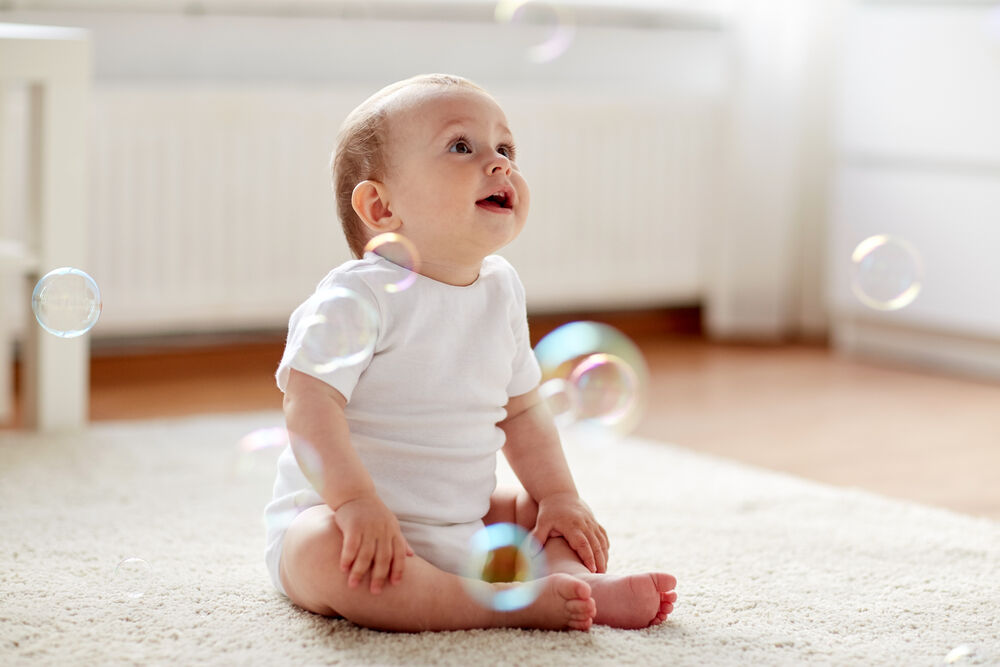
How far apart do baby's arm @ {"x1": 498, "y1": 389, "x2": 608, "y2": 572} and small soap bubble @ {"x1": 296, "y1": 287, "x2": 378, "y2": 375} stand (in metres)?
0.19

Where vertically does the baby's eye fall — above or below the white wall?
below

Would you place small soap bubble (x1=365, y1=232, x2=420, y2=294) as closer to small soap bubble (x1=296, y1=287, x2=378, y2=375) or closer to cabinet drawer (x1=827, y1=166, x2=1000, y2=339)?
small soap bubble (x1=296, y1=287, x2=378, y2=375)

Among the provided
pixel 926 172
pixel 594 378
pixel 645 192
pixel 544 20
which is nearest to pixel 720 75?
pixel 645 192

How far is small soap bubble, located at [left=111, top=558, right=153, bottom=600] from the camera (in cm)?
117

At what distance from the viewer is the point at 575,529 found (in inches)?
44.7

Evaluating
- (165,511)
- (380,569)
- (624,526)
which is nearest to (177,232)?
(165,511)

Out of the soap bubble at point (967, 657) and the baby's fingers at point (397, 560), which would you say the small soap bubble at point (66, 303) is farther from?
the soap bubble at point (967, 657)

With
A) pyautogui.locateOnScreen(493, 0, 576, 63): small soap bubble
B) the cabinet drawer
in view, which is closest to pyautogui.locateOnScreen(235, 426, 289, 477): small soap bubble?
pyautogui.locateOnScreen(493, 0, 576, 63): small soap bubble

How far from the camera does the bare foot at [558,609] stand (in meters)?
1.04

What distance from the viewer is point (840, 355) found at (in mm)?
2906

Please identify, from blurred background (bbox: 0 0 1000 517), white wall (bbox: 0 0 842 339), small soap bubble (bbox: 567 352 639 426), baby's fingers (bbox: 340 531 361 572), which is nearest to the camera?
baby's fingers (bbox: 340 531 361 572)

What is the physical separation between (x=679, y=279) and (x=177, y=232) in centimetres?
119

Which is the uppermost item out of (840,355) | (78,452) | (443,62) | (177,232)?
(443,62)

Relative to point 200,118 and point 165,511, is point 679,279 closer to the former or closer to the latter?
point 200,118
